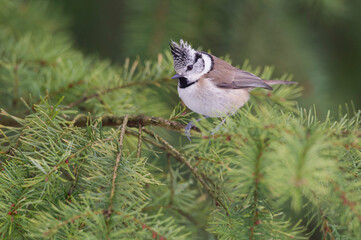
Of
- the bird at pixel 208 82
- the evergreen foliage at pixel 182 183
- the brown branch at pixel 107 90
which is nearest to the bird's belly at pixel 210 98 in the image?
the bird at pixel 208 82

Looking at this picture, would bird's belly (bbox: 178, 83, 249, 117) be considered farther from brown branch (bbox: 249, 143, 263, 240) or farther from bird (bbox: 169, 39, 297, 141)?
brown branch (bbox: 249, 143, 263, 240)

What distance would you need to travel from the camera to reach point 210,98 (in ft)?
5.08

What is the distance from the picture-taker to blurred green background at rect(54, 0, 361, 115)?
208 centimetres

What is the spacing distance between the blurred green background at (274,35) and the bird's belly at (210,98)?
567 millimetres

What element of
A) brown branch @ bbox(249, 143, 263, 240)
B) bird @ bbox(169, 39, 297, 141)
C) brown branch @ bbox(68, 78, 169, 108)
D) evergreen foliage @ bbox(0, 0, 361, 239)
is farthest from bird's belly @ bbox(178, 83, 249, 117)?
brown branch @ bbox(249, 143, 263, 240)

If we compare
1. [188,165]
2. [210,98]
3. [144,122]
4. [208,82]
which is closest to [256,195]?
[188,165]

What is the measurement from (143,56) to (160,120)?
3.28 feet

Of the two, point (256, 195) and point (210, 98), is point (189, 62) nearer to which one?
point (210, 98)

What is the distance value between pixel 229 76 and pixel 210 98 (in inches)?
6.9

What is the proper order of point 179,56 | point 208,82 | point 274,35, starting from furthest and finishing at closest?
point 274,35, point 208,82, point 179,56

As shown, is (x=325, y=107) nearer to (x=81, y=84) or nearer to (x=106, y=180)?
(x=81, y=84)

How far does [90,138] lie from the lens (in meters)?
1.05

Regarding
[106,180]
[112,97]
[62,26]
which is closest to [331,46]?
[112,97]

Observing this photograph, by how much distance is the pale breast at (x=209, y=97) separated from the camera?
4.87ft
